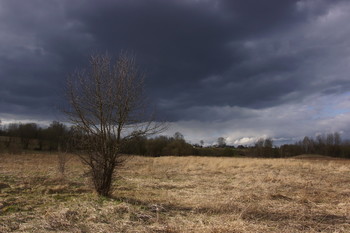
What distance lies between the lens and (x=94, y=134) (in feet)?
27.5

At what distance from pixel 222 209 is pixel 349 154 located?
82.6m

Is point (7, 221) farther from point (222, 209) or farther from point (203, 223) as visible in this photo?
point (222, 209)

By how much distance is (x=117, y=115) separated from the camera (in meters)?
8.37

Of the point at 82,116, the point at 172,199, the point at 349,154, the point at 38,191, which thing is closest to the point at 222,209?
the point at 172,199

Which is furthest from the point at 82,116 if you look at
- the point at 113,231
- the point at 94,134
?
the point at 113,231

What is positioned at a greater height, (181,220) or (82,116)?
(82,116)

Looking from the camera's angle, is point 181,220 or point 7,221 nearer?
point 7,221

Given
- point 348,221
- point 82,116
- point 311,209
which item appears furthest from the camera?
point 82,116

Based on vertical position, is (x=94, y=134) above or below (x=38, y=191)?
above

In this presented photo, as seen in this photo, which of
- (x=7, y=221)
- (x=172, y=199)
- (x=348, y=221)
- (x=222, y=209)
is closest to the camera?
(x=7, y=221)

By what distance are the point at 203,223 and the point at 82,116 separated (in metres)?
4.92

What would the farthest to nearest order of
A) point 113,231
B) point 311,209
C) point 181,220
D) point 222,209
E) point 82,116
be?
point 82,116
point 311,209
point 222,209
point 181,220
point 113,231

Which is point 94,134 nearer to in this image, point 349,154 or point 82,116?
point 82,116

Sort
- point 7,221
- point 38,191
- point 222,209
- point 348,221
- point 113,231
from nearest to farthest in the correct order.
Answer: point 113,231, point 7,221, point 348,221, point 222,209, point 38,191
